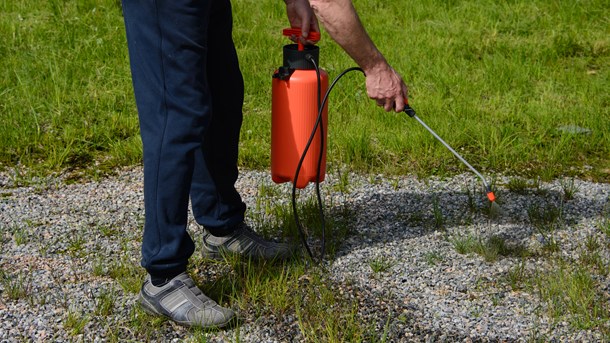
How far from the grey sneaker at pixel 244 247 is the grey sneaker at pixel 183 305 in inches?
16.6

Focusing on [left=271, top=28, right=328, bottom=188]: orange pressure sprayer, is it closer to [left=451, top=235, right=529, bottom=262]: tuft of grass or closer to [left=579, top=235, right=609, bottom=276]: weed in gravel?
[left=451, top=235, right=529, bottom=262]: tuft of grass

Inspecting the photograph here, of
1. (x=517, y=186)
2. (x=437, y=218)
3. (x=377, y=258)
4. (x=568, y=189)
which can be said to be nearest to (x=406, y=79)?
(x=517, y=186)

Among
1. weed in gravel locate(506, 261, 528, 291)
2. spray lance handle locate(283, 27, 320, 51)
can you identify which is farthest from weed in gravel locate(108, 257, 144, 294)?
weed in gravel locate(506, 261, 528, 291)

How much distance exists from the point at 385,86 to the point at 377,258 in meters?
0.86

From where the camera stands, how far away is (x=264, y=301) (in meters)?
3.44

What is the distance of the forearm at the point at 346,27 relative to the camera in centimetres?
297

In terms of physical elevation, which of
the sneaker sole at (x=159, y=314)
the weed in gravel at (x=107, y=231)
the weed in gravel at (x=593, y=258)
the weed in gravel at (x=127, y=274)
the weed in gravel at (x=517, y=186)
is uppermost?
the sneaker sole at (x=159, y=314)

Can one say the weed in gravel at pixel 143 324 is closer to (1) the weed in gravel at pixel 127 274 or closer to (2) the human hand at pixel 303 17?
(1) the weed in gravel at pixel 127 274

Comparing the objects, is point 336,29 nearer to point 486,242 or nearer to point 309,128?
point 309,128

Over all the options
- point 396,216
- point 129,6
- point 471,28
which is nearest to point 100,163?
point 396,216

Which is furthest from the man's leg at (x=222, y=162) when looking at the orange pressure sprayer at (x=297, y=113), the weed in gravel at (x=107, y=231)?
the weed in gravel at (x=107, y=231)

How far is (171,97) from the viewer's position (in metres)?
3.00

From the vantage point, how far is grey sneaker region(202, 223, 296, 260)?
3.71 m

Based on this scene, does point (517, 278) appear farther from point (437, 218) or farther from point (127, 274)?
point (127, 274)
